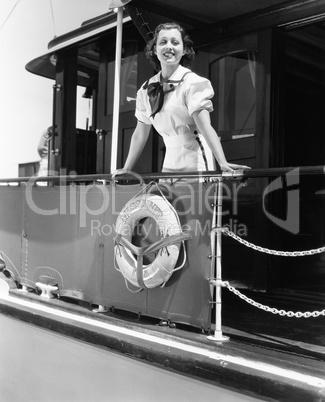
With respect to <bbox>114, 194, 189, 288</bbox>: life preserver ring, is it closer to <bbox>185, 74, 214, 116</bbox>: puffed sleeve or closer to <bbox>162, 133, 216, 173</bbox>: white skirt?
<bbox>162, 133, 216, 173</bbox>: white skirt

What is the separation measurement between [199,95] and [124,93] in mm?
2692

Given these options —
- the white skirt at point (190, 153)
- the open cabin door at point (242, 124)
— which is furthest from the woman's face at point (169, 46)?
the open cabin door at point (242, 124)

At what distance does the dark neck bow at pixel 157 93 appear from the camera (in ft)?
10.1

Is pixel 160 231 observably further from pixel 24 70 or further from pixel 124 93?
pixel 24 70

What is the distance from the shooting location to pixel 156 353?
2.73 m

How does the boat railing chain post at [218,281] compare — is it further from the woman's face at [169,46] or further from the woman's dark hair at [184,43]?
the woman's dark hair at [184,43]

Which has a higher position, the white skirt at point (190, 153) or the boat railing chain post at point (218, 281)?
the white skirt at point (190, 153)

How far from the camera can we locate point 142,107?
3367mm

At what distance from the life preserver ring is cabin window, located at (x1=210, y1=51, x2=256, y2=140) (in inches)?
68.3

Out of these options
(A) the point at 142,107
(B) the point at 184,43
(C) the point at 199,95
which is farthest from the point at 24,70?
(C) the point at 199,95

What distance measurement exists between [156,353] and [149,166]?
8.25 feet

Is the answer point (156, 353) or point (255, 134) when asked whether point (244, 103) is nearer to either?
point (255, 134)

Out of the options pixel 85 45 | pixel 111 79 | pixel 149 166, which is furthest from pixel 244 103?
pixel 85 45

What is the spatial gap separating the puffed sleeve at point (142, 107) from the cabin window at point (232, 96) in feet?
4.34
